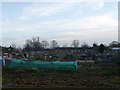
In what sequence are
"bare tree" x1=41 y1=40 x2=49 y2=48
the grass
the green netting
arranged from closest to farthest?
1. the grass
2. the green netting
3. "bare tree" x1=41 y1=40 x2=49 y2=48

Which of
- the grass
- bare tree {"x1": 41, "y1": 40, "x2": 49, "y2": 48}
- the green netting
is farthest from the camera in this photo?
bare tree {"x1": 41, "y1": 40, "x2": 49, "y2": 48}

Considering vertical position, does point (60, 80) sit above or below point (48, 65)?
below

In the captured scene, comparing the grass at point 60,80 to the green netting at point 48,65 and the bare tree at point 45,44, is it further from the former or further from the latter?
the bare tree at point 45,44

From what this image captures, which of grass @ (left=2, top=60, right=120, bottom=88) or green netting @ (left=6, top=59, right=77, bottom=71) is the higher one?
green netting @ (left=6, top=59, right=77, bottom=71)

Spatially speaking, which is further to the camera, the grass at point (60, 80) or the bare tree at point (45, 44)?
the bare tree at point (45, 44)

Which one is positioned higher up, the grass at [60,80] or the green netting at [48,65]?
the green netting at [48,65]

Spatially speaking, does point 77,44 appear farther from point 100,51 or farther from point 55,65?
point 55,65

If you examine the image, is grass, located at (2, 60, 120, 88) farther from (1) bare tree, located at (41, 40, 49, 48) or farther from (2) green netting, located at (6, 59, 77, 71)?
(1) bare tree, located at (41, 40, 49, 48)

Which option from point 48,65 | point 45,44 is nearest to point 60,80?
point 48,65

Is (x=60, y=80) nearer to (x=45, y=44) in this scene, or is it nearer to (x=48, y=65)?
(x=48, y=65)

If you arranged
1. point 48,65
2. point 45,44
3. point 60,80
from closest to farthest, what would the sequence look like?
1. point 60,80
2. point 48,65
3. point 45,44

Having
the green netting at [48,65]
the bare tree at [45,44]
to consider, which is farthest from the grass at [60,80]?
the bare tree at [45,44]

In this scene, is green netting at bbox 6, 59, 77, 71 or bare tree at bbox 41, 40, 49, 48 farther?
bare tree at bbox 41, 40, 49, 48

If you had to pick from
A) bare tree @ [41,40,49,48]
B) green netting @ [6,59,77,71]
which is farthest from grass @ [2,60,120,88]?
bare tree @ [41,40,49,48]
